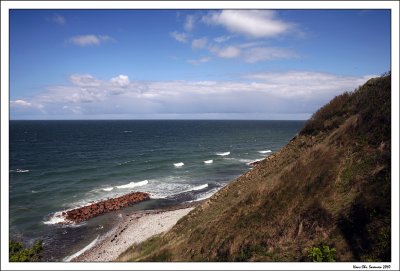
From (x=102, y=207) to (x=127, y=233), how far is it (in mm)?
9946

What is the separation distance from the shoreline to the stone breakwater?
11.3 feet

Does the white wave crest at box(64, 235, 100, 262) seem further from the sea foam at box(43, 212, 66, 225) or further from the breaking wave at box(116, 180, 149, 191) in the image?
the breaking wave at box(116, 180, 149, 191)

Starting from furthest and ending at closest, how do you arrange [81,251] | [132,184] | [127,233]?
1. [132,184]
2. [127,233]
3. [81,251]

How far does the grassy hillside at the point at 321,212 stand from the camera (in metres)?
10.1

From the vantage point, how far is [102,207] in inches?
1491

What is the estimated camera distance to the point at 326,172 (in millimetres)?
13969

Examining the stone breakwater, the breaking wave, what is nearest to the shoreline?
the stone breakwater

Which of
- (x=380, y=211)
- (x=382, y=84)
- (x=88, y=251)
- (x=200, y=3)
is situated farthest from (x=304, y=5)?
(x=88, y=251)

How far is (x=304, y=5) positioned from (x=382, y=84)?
Answer: 12.8m

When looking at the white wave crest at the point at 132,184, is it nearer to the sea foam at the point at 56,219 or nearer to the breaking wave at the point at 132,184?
the breaking wave at the point at 132,184

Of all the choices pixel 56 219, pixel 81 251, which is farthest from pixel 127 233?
pixel 56 219

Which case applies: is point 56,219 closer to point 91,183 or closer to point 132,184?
point 91,183

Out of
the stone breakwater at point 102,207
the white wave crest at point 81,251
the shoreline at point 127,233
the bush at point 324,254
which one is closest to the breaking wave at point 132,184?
the stone breakwater at point 102,207

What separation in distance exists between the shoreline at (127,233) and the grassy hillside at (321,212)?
841 centimetres
